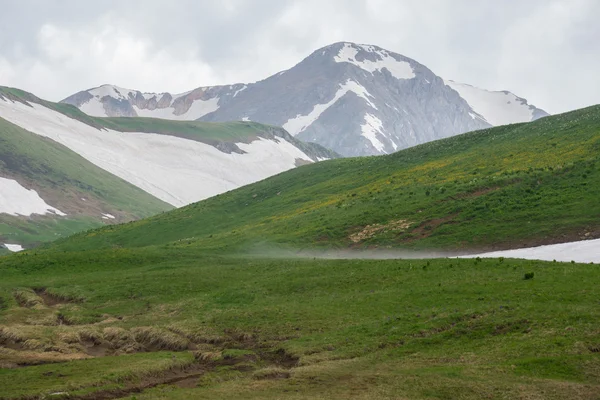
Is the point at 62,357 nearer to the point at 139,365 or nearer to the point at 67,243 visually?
the point at 139,365

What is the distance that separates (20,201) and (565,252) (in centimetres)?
16537

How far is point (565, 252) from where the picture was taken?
155 feet

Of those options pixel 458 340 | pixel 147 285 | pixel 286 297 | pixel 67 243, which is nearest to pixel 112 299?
pixel 147 285

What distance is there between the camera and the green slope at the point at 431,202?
2315 inches

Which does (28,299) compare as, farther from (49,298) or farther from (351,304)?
(351,304)

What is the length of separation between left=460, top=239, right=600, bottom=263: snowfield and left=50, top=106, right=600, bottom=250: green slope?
2.96m

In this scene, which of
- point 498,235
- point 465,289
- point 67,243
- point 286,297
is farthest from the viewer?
point 67,243

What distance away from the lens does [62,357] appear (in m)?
32.5

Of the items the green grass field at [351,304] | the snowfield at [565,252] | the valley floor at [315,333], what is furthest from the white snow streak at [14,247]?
the snowfield at [565,252]

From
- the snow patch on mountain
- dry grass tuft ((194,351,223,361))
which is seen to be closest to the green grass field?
dry grass tuft ((194,351,223,361))

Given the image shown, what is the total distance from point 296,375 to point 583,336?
39.5 feet

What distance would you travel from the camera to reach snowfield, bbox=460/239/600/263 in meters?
45.5

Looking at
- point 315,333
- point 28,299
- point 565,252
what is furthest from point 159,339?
point 565,252

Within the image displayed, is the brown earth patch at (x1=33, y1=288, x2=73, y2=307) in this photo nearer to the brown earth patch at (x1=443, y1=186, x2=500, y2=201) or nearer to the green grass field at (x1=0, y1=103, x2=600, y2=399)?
the green grass field at (x1=0, y1=103, x2=600, y2=399)
